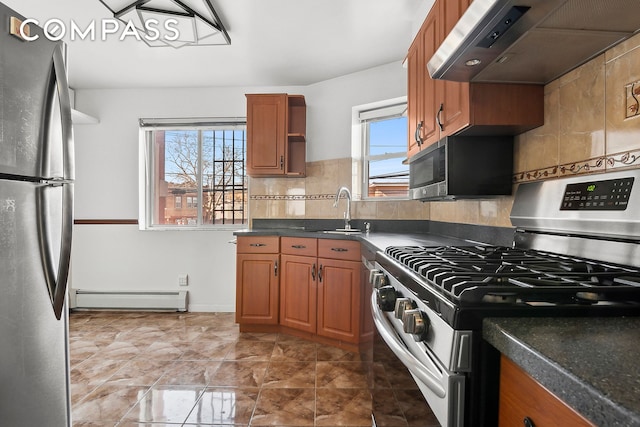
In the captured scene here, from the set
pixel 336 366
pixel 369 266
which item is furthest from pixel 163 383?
pixel 369 266

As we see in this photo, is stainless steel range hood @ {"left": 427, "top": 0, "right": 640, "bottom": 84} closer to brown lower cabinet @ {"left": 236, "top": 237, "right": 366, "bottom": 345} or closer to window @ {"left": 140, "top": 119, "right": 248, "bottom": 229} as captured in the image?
brown lower cabinet @ {"left": 236, "top": 237, "right": 366, "bottom": 345}

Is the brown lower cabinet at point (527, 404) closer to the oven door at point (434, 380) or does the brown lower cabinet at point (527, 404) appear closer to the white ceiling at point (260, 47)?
the oven door at point (434, 380)

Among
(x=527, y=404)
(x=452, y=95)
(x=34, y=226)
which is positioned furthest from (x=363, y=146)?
(x=527, y=404)

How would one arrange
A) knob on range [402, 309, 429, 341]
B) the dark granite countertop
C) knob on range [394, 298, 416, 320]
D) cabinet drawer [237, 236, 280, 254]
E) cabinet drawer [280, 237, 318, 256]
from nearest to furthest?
the dark granite countertop
knob on range [402, 309, 429, 341]
knob on range [394, 298, 416, 320]
cabinet drawer [280, 237, 318, 256]
cabinet drawer [237, 236, 280, 254]

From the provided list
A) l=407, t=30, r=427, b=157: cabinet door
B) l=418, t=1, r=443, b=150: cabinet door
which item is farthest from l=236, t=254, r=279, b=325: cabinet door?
l=418, t=1, r=443, b=150: cabinet door

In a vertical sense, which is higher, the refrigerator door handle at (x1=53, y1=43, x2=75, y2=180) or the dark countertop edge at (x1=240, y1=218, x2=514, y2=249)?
the refrigerator door handle at (x1=53, y1=43, x2=75, y2=180)

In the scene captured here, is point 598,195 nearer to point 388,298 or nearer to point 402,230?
point 388,298

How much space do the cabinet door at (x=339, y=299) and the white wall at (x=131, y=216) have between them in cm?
138

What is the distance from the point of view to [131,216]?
3.66 m

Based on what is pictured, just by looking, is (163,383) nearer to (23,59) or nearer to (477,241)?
(23,59)

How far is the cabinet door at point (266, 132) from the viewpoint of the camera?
317 centimetres

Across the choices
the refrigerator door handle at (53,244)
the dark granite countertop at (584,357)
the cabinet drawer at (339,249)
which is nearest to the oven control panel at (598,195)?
the dark granite countertop at (584,357)

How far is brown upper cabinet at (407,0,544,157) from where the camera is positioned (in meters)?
1.39

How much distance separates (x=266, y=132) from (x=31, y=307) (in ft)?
7.82
